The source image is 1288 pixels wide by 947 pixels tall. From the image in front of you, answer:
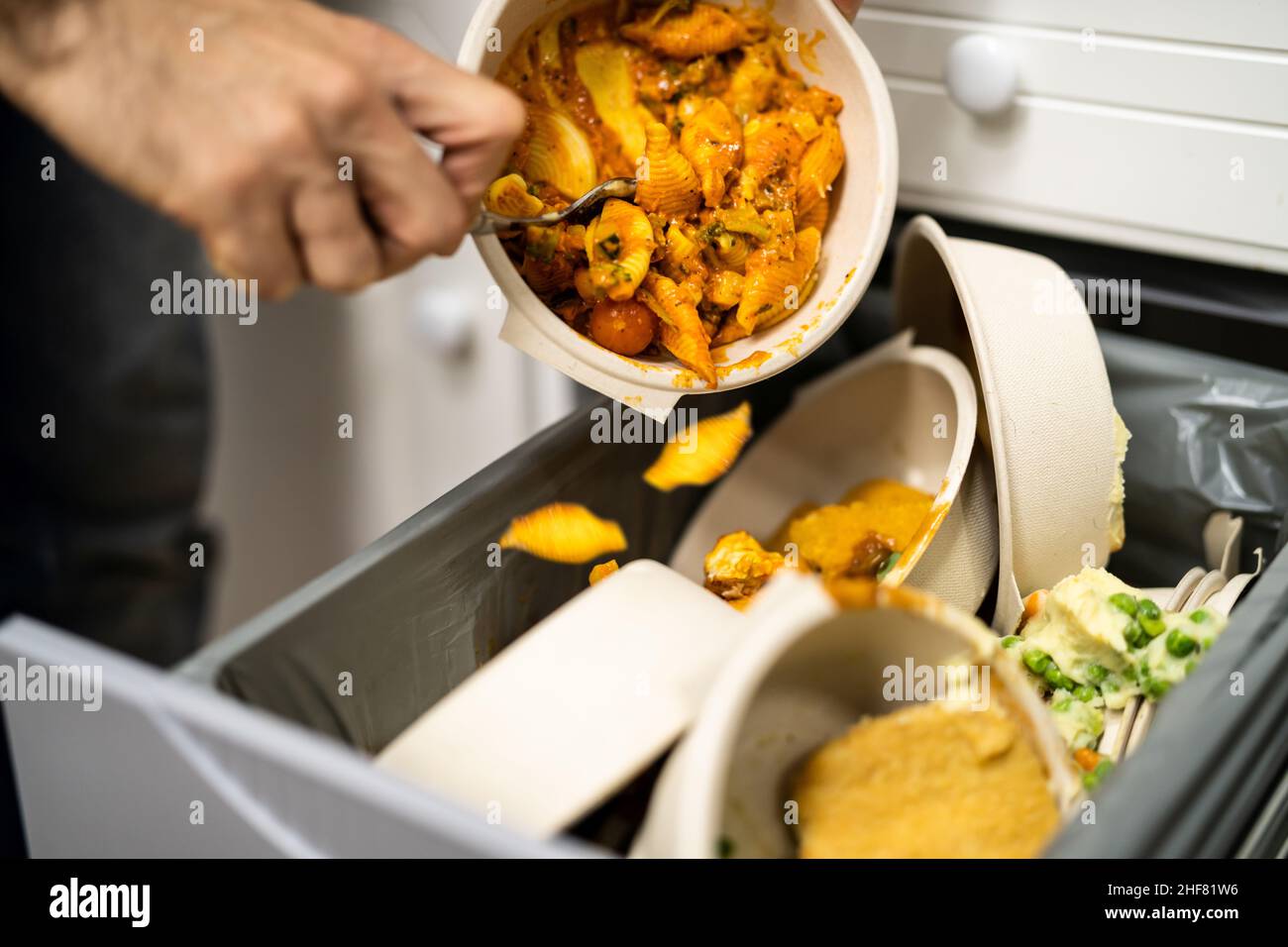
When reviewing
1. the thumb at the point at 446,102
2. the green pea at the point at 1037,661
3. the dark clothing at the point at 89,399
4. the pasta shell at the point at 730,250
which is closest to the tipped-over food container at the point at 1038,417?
the green pea at the point at 1037,661

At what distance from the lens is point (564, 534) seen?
943 mm

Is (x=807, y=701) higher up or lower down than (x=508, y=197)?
lower down

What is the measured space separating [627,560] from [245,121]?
602 millimetres

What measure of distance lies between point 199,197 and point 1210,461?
0.87 m

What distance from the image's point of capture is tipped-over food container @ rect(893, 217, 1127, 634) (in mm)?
845

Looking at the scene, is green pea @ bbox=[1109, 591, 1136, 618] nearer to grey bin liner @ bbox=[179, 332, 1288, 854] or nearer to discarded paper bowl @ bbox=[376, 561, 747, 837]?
grey bin liner @ bbox=[179, 332, 1288, 854]

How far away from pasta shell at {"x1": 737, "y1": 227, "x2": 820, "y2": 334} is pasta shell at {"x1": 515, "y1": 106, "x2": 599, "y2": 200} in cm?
14

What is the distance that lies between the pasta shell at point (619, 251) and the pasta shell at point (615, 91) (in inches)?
3.3

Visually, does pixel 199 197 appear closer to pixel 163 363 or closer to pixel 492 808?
pixel 492 808

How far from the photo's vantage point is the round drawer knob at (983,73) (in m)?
0.97

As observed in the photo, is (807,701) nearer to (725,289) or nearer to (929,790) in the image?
(929,790)

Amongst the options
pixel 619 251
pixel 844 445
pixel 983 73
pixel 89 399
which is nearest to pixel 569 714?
pixel 619 251

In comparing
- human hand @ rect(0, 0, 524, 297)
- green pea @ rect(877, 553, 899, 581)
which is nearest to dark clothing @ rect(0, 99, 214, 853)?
human hand @ rect(0, 0, 524, 297)
